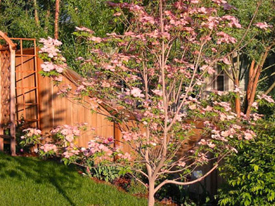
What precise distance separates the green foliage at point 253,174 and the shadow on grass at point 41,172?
7.96 ft

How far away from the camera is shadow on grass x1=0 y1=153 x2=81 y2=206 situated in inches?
267

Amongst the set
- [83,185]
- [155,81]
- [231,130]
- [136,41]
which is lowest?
[83,185]

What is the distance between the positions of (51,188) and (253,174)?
3.22 m

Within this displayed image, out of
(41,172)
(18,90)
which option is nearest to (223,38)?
(41,172)

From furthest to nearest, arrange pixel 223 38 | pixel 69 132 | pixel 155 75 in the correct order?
pixel 155 75
pixel 223 38
pixel 69 132

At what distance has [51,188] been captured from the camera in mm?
6465

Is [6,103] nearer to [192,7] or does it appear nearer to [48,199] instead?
[48,199]

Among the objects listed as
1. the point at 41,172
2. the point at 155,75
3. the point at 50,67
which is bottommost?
the point at 41,172

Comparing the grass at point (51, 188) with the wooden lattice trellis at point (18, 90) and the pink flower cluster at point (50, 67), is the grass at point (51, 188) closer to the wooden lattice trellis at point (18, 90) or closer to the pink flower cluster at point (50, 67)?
the wooden lattice trellis at point (18, 90)

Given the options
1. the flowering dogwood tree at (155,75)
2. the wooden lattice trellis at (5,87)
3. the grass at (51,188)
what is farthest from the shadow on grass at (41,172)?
the flowering dogwood tree at (155,75)

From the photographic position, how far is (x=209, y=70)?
14.1ft

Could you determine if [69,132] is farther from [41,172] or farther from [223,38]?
[41,172]

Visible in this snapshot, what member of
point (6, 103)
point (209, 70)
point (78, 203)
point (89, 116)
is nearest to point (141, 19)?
point (209, 70)

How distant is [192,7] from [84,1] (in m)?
7.80
